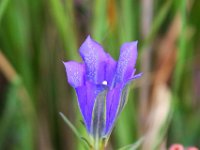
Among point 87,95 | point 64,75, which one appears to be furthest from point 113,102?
point 64,75

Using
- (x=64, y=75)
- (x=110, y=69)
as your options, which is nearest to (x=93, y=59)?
(x=110, y=69)

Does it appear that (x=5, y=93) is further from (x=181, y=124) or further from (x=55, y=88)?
(x=181, y=124)

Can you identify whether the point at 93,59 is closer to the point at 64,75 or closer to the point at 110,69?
the point at 110,69

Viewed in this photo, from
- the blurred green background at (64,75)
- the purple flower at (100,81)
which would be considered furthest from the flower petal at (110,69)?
the blurred green background at (64,75)

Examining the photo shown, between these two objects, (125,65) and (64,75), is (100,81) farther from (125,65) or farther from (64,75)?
(64,75)

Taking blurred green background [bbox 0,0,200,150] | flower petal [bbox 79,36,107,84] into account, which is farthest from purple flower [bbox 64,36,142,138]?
blurred green background [bbox 0,0,200,150]

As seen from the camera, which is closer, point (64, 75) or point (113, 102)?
point (113, 102)

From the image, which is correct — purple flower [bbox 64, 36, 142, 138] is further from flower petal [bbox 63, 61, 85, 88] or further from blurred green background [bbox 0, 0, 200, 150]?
blurred green background [bbox 0, 0, 200, 150]
